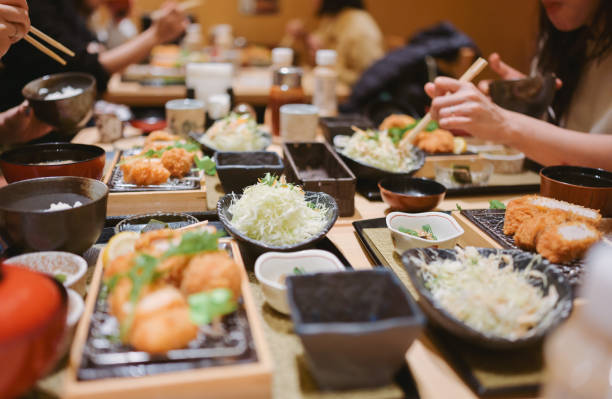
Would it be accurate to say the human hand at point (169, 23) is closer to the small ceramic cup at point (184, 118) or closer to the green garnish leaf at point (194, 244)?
the small ceramic cup at point (184, 118)

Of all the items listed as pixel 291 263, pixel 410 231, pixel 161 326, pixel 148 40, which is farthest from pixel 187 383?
pixel 148 40

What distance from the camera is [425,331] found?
1274 millimetres

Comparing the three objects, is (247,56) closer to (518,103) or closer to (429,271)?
(518,103)

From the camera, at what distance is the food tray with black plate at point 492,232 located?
1.43 metres

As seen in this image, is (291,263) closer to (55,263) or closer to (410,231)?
(410,231)

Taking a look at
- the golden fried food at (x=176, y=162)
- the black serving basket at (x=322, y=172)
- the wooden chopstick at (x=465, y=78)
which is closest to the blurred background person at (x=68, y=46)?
the golden fried food at (x=176, y=162)

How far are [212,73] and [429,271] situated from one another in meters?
2.58

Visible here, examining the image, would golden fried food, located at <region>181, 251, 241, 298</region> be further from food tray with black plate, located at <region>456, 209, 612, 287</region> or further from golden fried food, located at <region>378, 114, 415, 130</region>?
Result: golden fried food, located at <region>378, 114, 415, 130</region>

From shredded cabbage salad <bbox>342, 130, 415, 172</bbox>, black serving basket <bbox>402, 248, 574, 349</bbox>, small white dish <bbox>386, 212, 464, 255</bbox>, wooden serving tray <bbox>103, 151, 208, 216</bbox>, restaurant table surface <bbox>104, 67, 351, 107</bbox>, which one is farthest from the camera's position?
restaurant table surface <bbox>104, 67, 351, 107</bbox>

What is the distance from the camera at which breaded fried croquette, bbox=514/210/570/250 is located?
60.3 inches

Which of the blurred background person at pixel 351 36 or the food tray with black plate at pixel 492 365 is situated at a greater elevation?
the blurred background person at pixel 351 36

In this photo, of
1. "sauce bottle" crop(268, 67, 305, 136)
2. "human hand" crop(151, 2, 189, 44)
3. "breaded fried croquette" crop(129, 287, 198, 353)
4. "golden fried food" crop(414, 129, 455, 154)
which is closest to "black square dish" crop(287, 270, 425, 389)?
"breaded fried croquette" crop(129, 287, 198, 353)

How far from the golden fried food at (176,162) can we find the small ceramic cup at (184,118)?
78 centimetres

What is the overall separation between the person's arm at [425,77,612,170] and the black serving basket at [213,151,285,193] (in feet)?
2.69
